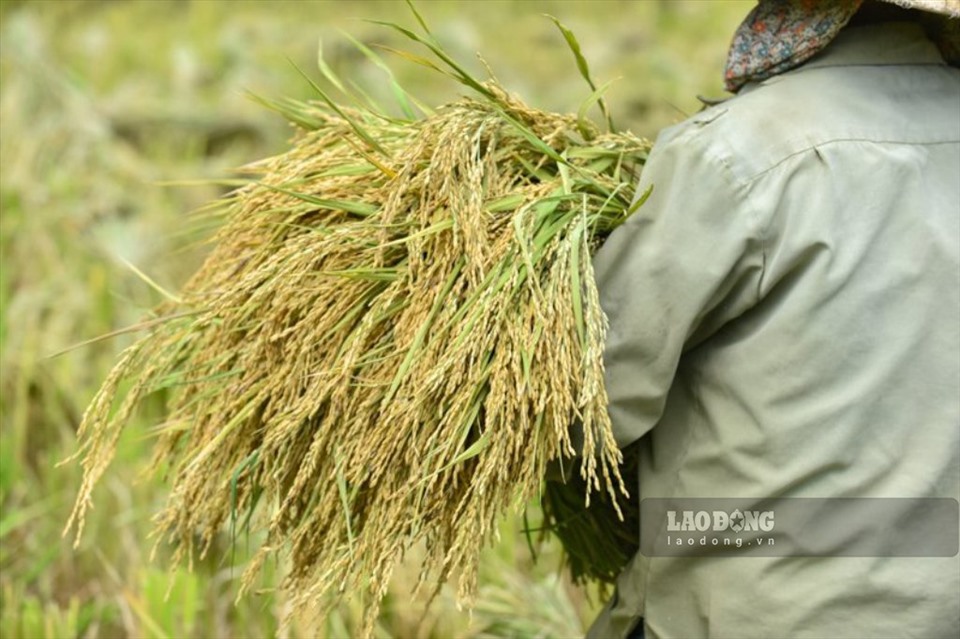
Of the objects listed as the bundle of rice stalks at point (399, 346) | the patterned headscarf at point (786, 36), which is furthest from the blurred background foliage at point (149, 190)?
the patterned headscarf at point (786, 36)

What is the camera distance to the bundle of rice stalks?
177 centimetres

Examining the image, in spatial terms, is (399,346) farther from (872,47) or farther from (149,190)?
(149,190)

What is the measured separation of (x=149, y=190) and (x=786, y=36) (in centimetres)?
309

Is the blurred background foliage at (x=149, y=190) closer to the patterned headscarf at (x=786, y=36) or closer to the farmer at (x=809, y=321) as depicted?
the patterned headscarf at (x=786, y=36)

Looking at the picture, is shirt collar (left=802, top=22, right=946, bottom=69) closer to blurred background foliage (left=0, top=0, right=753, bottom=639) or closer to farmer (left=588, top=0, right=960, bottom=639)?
farmer (left=588, top=0, right=960, bottom=639)

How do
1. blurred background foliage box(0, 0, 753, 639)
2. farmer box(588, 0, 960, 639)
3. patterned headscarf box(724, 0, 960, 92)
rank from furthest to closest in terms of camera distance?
blurred background foliage box(0, 0, 753, 639)
patterned headscarf box(724, 0, 960, 92)
farmer box(588, 0, 960, 639)

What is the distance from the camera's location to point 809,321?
1705 millimetres

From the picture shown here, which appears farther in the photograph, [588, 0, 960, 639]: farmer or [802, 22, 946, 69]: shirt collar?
[802, 22, 946, 69]: shirt collar

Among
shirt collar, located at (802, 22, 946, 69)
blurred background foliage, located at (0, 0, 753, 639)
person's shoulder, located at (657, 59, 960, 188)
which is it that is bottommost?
blurred background foliage, located at (0, 0, 753, 639)

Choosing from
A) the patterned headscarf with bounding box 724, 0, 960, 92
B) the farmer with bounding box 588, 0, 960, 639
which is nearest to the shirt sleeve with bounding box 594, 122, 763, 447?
the farmer with bounding box 588, 0, 960, 639

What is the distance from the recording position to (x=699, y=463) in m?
1.82

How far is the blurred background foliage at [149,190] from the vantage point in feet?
9.31

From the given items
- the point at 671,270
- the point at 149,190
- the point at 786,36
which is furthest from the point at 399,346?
the point at 149,190

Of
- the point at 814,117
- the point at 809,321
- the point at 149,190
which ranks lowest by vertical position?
the point at 149,190
